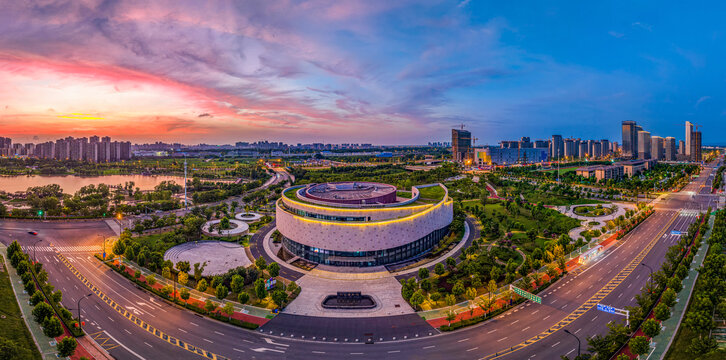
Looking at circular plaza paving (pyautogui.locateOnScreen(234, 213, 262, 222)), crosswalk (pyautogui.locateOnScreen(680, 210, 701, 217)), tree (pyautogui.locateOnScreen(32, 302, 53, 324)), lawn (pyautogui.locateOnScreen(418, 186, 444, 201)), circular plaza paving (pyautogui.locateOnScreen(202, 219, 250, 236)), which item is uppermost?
lawn (pyautogui.locateOnScreen(418, 186, 444, 201))

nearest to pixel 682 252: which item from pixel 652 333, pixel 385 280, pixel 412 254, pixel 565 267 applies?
pixel 565 267

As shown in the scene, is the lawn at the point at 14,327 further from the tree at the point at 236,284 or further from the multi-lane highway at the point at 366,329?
the tree at the point at 236,284

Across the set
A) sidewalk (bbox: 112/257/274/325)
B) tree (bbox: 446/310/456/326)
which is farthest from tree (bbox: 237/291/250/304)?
tree (bbox: 446/310/456/326)

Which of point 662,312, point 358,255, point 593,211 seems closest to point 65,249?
point 358,255

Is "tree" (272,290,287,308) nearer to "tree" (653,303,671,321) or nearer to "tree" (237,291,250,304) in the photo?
"tree" (237,291,250,304)

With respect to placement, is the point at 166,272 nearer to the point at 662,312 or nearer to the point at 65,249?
the point at 65,249

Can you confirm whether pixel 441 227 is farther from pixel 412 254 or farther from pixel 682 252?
pixel 682 252
